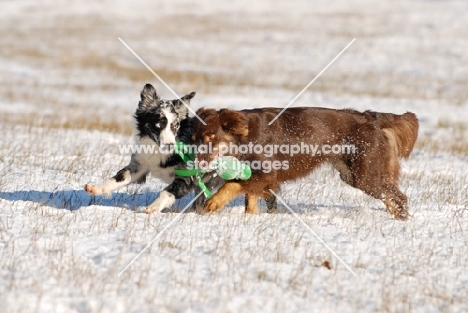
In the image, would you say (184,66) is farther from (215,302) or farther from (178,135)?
(215,302)

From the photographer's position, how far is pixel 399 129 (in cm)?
748

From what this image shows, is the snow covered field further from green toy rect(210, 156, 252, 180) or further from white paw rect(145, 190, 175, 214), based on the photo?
green toy rect(210, 156, 252, 180)

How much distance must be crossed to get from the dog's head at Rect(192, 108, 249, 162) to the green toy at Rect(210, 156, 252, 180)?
8cm

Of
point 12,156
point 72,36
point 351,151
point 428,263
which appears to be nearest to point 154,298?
point 428,263

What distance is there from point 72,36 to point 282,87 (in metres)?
16.4

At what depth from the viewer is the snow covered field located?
497cm

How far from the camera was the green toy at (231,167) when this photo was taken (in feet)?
22.7

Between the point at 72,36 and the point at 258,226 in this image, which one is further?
the point at 72,36

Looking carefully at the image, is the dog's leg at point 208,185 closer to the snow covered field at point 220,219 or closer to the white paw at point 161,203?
the snow covered field at point 220,219

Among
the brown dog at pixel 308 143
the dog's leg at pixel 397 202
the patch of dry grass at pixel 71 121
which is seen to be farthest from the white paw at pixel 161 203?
the patch of dry grass at pixel 71 121

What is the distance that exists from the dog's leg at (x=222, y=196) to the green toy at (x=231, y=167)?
0.35 feet

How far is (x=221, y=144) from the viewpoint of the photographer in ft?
22.7

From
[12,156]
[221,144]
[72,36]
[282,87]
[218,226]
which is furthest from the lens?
[72,36]

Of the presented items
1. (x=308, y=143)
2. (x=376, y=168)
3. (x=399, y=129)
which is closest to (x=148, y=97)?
(x=308, y=143)
